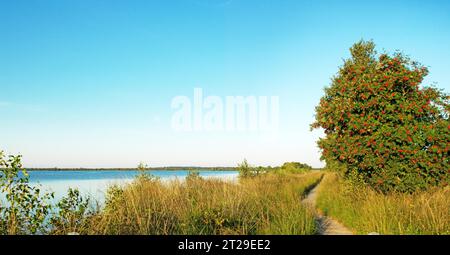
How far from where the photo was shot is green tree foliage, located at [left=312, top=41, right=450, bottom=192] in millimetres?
9625

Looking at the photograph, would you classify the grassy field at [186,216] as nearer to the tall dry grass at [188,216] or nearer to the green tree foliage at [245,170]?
the tall dry grass at [188,216]

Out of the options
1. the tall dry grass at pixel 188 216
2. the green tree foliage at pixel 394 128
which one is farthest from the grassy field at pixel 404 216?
the tall dry grass at pixel 188 216

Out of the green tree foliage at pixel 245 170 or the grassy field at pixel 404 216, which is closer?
the grassy field at pixel 404 216

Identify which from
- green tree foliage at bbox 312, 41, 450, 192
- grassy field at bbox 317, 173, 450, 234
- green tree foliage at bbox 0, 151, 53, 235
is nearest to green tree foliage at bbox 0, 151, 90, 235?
green tree foliage at bbox 0, 151, 53, 235

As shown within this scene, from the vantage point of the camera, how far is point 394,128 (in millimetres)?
9805

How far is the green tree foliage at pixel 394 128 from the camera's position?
31.6 ft

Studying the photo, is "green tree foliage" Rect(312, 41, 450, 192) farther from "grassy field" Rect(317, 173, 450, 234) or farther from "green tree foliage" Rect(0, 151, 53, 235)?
"green tree foliage" Rect(0, 151, 53, 235)

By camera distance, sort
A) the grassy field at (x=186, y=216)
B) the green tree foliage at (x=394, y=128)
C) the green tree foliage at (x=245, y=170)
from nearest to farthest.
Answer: the grassy field at (x=186, y=216)
the green tree foliage at (x=394, y=128)
the green tree foliage at (x=245, y=170)

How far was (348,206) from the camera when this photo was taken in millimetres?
10344

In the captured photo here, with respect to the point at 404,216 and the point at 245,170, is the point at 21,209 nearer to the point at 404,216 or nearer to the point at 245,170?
the point at 404,216
